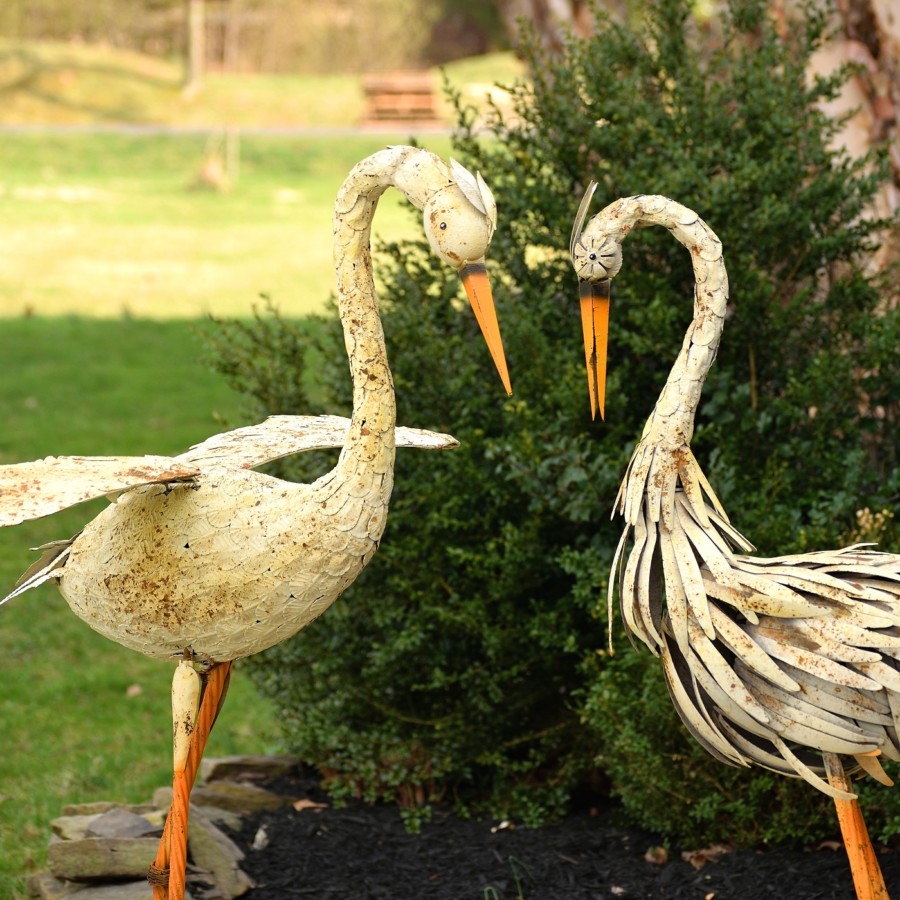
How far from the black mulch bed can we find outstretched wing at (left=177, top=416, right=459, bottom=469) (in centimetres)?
141

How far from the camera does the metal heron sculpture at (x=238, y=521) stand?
2.82 meters

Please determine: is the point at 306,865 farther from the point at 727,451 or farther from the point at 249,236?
the point at 249,236

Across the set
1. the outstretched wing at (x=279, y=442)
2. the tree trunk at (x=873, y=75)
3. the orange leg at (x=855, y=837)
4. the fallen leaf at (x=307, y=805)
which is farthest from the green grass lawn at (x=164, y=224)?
the orange leg at (x=855, y=837)

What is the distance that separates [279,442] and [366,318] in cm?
59

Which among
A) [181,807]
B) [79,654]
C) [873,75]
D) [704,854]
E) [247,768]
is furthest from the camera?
[79,654]

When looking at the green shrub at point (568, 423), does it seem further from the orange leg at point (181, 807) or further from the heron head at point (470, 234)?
the heron head at point (470, 234)

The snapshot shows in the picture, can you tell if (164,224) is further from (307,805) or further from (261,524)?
(261,524)

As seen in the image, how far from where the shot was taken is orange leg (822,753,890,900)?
2812 mm

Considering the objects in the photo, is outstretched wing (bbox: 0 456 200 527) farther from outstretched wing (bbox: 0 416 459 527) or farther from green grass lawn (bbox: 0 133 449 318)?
green grass lawn (bbox: 0 133 449 318)

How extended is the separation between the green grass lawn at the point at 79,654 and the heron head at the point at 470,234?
2.09 meters

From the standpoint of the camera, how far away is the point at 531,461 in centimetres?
416

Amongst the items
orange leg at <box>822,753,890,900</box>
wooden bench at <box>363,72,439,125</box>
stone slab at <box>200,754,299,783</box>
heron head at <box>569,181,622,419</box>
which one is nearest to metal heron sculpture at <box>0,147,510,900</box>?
heron head at <box>569,181,622,419</box>

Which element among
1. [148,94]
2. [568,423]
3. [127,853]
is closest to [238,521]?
[127,853]

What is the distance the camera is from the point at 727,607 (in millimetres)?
2840
